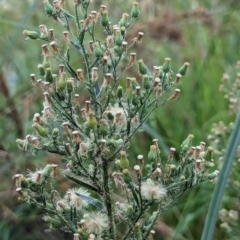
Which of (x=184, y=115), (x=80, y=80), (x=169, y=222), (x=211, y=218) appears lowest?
(x=211, y=218)

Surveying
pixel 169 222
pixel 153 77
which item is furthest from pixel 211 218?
pixel 169 222

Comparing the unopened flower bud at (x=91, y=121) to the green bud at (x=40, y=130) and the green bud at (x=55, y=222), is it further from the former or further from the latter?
the green bud at (x=55, y=222)

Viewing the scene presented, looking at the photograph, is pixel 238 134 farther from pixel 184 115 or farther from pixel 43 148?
pixel 184 115

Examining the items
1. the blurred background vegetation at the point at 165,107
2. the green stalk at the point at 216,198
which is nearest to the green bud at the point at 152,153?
the green stalk at the point at 216,198

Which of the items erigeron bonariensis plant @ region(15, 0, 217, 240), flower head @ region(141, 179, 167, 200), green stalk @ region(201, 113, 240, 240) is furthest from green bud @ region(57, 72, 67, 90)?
A: green stalk @ region(201, 113, 240, 240)

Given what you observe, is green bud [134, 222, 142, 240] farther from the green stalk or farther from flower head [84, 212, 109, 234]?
the green stalk

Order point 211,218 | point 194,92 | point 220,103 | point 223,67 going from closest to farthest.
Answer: point 211,218 → point 194,92 → point 220,103 → point 223,67

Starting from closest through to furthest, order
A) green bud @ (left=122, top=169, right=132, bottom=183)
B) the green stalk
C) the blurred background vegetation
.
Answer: the green stalk
green bud @ (left=122, top=169, right=132, bottom=183)
the blurred background vegetation
